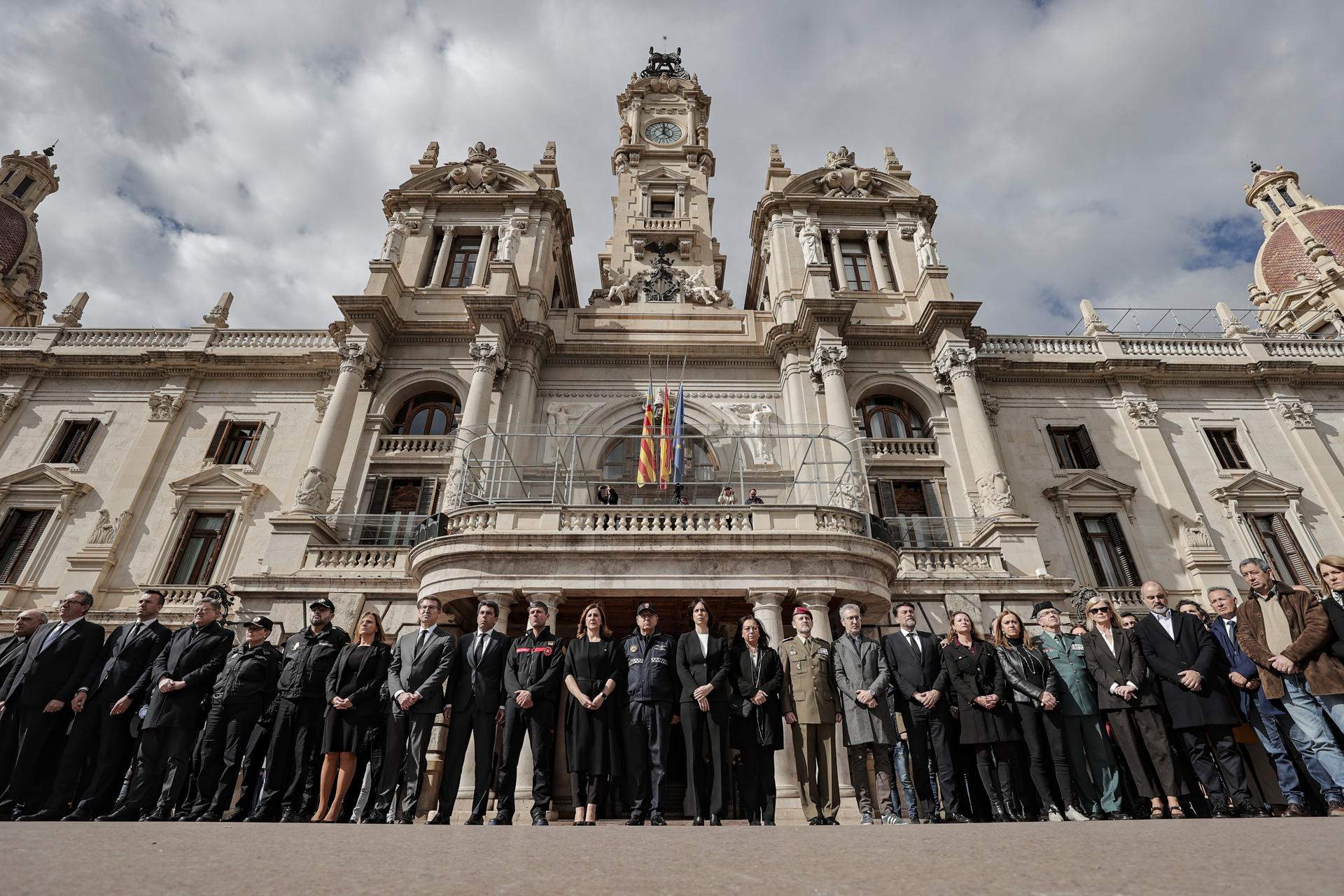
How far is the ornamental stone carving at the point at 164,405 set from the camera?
21078 mm

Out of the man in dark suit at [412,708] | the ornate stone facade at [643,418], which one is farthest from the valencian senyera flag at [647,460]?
the man in dark suit at [412,708]

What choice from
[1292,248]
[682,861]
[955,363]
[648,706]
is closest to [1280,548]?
[955,363]

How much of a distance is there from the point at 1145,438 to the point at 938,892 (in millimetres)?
22663

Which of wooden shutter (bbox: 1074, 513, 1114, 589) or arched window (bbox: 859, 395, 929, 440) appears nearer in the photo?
wooden shutter (bbox: 1074, 513, 1114, 589)

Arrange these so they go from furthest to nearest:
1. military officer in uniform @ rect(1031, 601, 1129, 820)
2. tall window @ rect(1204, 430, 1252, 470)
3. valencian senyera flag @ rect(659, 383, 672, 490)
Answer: tall window @ rect(1204, 430, 1252, 470) → valencian senyera flag @ rect(659, 383, 672, 490) → military officer in uniform @ rect(1031, 601, 1129, 820)

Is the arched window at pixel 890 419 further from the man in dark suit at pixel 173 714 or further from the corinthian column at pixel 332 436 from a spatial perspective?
the man in dark suit at pixel 173 714

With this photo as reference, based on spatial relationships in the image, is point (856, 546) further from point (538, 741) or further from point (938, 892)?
point (938, 892)

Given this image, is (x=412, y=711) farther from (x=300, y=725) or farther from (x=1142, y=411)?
(x=1142, y=411)

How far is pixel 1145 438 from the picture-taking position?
2048cm

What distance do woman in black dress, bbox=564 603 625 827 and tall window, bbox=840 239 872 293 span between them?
729 inches

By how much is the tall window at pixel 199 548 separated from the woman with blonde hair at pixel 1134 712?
67.8ft

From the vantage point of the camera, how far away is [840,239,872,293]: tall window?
23266 mm

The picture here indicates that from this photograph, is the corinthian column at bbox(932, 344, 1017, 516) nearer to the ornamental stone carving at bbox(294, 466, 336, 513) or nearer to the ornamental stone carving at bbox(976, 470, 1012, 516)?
the ornamental stone carving at bbox(976, 470, 1012, 516)

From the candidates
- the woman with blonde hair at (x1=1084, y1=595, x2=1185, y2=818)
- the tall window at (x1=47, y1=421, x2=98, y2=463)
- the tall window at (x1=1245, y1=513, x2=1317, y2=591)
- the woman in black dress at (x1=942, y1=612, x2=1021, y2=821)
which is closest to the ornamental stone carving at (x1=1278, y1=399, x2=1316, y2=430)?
the tall window at (x1=1245, y1=513, x2=1317, y2=591)
